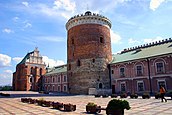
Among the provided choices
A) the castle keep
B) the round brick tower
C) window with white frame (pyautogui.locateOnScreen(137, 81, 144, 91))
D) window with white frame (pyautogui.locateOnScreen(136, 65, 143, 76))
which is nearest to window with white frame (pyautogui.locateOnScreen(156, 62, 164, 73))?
window with white frame (pyautogui.locateOnScreen(136, 65, 143, 76))

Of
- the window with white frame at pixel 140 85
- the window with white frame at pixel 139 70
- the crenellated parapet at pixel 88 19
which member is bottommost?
the window with white frame at pixel 140 85

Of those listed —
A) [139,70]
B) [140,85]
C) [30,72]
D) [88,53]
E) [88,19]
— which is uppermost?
[88,19]

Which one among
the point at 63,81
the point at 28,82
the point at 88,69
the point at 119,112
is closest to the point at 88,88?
the point at 88,69

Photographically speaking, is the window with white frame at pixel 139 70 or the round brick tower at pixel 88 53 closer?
the window with white frame at pixel 139 70

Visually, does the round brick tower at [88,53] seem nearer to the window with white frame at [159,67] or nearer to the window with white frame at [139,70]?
the window with white frame at [139,70]

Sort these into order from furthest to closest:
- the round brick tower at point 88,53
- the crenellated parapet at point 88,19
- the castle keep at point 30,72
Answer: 1. the castle keep at point 30,72
2. the crenellated parapet at point 88,19
3. the round brick tower at point 88,53

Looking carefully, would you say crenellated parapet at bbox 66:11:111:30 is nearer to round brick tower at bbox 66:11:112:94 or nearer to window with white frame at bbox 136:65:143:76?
round brick tower at bbox 66:11:112:94

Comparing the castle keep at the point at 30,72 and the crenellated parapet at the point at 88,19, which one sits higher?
the crenellated parapet at the point at 88,19

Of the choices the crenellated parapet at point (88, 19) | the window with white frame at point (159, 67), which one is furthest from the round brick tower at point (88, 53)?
the window with white frame at point (159, 67)

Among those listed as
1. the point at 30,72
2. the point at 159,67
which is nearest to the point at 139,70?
the point at 159,67

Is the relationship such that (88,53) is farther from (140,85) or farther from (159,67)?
(159,67)

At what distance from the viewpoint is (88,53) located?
107ft

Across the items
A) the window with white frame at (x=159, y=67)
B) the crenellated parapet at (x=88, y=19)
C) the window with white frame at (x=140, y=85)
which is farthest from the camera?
the crenellated parapet at (x=88, y=19)

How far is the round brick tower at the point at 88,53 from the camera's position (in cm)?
3200
